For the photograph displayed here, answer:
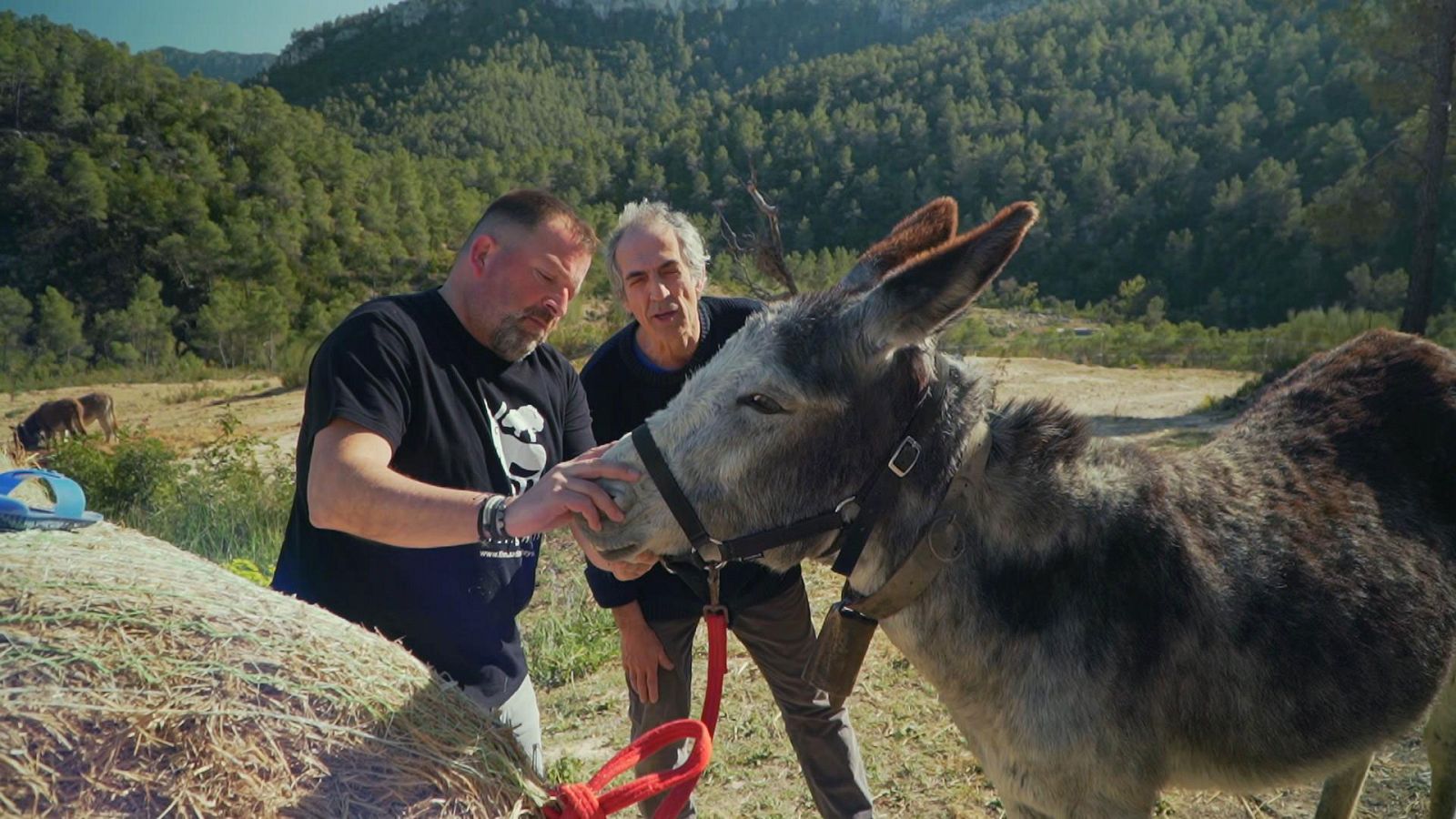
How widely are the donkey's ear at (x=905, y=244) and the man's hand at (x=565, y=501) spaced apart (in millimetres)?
871

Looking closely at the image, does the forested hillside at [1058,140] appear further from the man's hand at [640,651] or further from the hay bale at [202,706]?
the hay bale at [202,706]

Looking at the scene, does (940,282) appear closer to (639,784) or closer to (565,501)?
(565,501)

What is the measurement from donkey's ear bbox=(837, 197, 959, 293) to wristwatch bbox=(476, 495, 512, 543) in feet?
3.62

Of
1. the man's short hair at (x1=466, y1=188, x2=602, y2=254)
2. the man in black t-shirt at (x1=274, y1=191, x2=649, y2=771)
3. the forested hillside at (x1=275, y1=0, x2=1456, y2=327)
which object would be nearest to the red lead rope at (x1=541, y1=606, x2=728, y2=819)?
the man in black t-shirt at (x1=274, y1=191, x2=649, y2=771)

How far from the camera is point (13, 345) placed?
128 ft

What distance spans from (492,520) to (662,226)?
176 centimetres

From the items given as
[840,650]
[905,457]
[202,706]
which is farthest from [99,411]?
[905,457]

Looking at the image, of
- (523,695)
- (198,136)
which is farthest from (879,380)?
(198,136)

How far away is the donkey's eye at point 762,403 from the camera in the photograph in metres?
2.08

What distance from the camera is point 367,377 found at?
2.40m

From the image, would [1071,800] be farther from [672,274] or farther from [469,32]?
[469,32]

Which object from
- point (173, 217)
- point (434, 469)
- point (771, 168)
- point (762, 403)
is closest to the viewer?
point (762, 403)

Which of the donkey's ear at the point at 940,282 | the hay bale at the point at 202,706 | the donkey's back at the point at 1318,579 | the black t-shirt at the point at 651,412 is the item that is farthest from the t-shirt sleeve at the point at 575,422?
the donkey's back at the point at 1318,579

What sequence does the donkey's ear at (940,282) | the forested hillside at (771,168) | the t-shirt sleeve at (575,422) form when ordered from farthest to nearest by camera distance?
the forested hillside at (771,168)
the t-shirt sleeve at (575,422)
the donkey's ear at (940,282)
